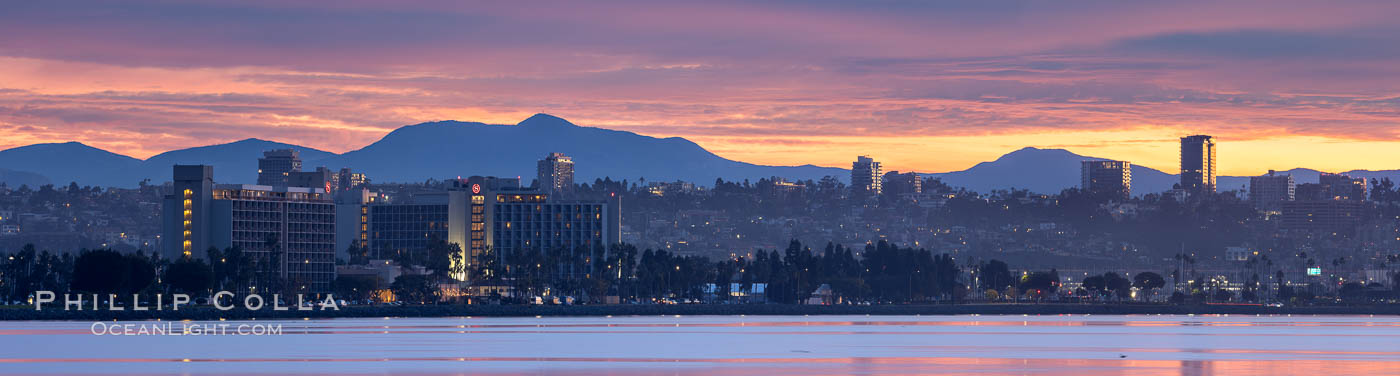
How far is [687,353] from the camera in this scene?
270 ft

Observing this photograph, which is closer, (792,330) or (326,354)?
A: (326,354)

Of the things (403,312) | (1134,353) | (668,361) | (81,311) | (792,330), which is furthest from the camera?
(403,312)

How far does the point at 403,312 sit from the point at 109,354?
344ft

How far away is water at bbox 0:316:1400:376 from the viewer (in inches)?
2717

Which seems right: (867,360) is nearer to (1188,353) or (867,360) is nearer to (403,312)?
(1188,353)

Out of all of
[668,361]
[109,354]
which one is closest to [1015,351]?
[668,361]

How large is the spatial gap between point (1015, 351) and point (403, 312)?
106363 mm

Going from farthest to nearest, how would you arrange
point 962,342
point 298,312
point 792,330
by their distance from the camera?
point 298,312, point 792,330, point 962,342

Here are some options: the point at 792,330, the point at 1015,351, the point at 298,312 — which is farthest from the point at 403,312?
the point at 1015,351

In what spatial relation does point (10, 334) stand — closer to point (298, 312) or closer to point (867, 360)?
point (867, 360)

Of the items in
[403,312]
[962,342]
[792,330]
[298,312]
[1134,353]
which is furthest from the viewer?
[403,312]

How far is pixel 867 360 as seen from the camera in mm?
76688

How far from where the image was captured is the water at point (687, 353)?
2717 inches

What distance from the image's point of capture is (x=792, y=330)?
12375cm
